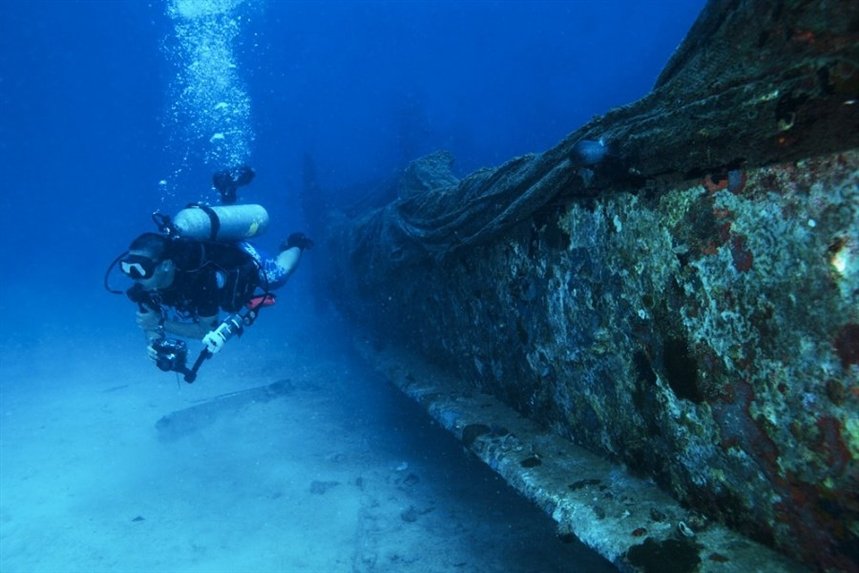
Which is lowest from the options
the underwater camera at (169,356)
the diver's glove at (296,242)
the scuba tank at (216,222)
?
the underwater camera at (169,356)

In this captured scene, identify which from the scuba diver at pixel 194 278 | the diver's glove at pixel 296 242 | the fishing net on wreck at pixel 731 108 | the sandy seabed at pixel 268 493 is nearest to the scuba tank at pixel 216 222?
the scuba diver at pixel 194 278

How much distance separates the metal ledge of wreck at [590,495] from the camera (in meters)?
1.89

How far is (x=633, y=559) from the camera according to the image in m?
2.02

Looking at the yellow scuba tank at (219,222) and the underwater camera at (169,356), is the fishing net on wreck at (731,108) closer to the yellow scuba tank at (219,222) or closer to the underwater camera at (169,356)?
the yellow scuba tank at (219,222)

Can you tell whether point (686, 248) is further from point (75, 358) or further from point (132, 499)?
point (75, 358)

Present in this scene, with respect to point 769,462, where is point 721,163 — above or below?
above

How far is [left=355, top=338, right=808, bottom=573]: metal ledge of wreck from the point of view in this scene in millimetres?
1893

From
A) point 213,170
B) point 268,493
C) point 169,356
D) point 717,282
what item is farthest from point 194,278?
point 213,170

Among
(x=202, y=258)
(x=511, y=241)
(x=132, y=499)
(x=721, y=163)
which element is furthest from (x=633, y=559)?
(x=132, y=499)

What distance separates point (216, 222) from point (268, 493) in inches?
128

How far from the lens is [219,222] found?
18.7 feet

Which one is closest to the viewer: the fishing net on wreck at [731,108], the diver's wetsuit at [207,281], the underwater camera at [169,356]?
the fishing net on wreck at [731,108]

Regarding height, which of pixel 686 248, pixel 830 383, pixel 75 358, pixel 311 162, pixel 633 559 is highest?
pixel 311 162

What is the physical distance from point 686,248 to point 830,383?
2.23ft
